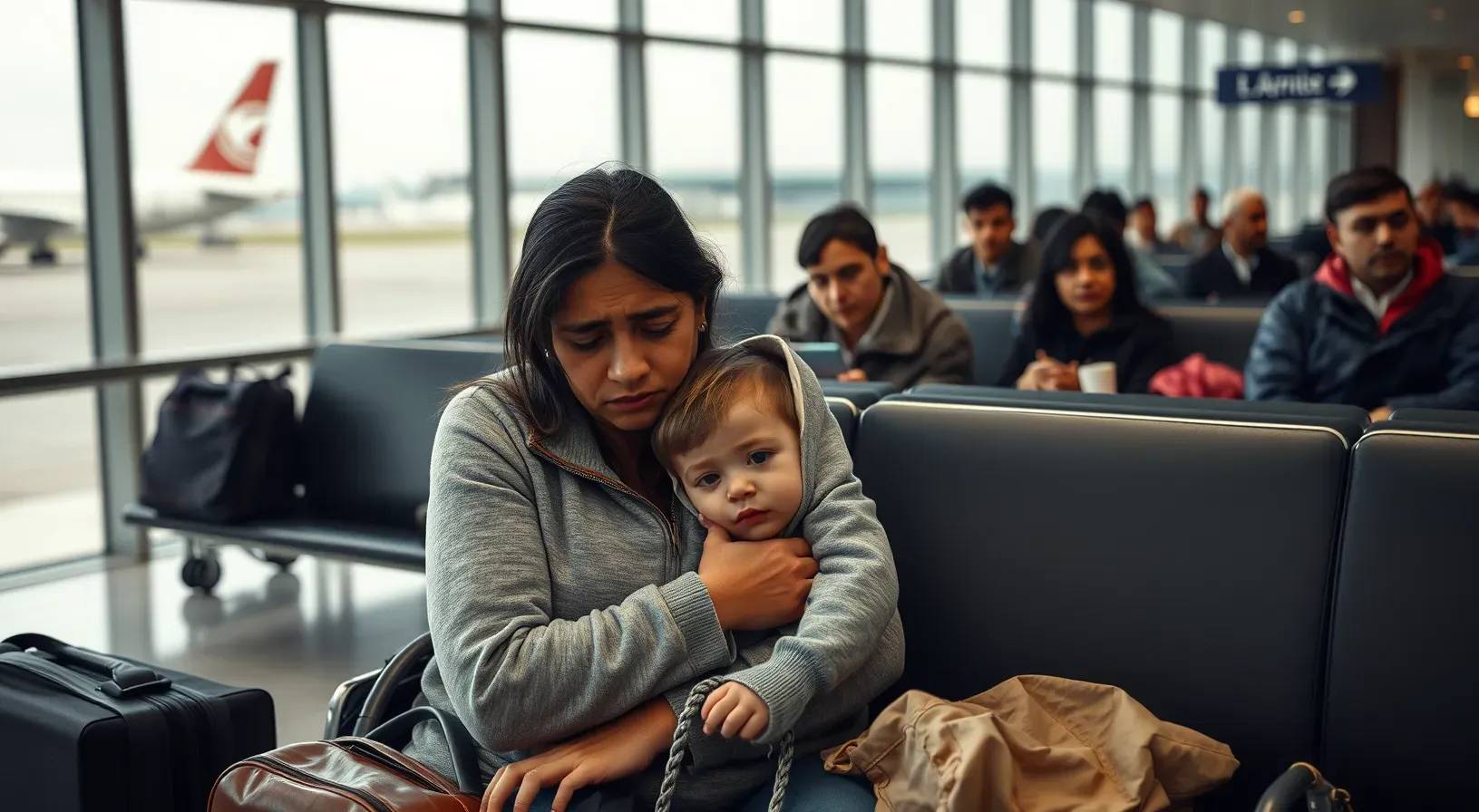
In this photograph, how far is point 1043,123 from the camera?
14461mm

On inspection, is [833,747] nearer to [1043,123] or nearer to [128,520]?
[128,520]

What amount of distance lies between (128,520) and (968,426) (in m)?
3.88

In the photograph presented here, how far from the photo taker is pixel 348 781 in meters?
1.84

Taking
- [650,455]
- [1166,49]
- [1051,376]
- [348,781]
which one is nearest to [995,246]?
[1051,376]

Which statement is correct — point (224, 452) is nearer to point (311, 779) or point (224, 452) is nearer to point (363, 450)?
point (363, 450)

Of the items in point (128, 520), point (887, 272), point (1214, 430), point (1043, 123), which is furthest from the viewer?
point (1043, 123)

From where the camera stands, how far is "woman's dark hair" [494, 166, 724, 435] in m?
1.97

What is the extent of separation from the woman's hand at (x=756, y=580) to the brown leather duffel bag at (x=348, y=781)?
16.2 inches

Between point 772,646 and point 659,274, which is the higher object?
point 659,274

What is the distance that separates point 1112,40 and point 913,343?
12.6 m

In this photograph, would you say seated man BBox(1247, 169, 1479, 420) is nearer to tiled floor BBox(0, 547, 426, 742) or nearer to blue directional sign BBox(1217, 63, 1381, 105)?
tiled floor BBox(0, 547, 426, 742)

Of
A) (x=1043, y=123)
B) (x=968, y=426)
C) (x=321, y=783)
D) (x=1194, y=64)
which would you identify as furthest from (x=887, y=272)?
(x=1194, y=64)

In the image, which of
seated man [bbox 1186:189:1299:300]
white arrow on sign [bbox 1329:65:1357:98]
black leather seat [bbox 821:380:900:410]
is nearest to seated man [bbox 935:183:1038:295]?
seated man [bbox 1186:189:1299:300]

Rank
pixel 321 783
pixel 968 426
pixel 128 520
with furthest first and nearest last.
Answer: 1. pixel 128 520
2. pixel 968 426
3. pixel 321 783
